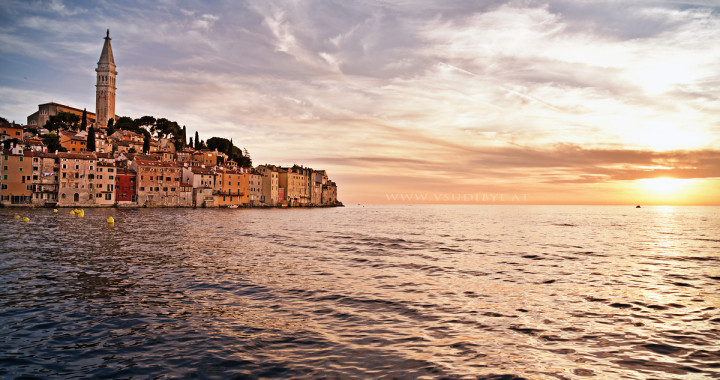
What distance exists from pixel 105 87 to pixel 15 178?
77186mm

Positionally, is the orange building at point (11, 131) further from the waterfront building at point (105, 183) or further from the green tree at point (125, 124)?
the green tree at point (125, 124)

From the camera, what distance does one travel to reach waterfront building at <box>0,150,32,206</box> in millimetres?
82688

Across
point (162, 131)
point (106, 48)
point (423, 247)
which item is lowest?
point (423, 247)

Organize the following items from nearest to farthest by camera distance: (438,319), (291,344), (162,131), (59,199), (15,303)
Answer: (291,344) → (438,319) → (15,303) → (59,199) → (162,131)

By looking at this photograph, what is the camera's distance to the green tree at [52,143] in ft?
328

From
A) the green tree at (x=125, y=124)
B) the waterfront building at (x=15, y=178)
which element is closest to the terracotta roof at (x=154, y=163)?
the waterfront building at (x=15, y=178)

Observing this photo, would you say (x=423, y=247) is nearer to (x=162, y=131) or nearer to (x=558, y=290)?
(x=558, y=290)

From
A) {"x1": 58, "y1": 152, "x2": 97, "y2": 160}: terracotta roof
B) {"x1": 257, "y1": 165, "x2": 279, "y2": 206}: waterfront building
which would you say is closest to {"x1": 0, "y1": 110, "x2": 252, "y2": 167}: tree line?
{"x1": 257, "y1": 165, "x2": 279, "y2": 206}: waterfront building

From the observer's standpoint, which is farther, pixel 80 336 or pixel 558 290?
pixel 558 290

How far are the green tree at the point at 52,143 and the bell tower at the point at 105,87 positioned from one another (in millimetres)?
47352

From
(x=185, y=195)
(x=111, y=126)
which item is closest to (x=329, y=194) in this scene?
(x=185, y=195)

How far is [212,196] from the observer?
117688 mm

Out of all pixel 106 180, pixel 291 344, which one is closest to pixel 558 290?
pixel 291 344

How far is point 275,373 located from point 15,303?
375 inches
